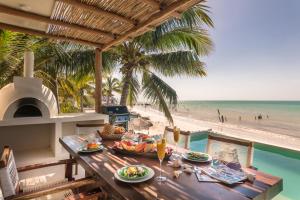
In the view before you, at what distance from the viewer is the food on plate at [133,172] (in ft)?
4.38

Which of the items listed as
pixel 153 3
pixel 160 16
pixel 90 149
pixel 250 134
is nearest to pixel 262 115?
pixel 250 134

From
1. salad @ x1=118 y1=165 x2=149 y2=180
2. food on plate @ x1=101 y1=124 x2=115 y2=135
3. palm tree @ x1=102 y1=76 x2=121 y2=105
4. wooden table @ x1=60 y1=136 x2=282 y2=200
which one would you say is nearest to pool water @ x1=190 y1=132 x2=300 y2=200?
wooden table @ x1=60 y1=136 x2=282 y2=200

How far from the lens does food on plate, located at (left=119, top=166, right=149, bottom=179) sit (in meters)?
1.34

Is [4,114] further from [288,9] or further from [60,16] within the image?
[288,9]

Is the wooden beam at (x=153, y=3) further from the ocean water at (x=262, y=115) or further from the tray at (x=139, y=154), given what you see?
the ocean water at (x=262, y=115)

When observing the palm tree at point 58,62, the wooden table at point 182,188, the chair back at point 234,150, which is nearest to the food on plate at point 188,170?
the wooden table at point 182,188

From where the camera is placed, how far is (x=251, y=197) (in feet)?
3.67

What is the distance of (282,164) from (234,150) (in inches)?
183

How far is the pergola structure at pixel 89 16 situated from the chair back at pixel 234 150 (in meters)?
1.53

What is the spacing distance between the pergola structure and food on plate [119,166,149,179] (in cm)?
163

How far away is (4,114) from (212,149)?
3.29 metres

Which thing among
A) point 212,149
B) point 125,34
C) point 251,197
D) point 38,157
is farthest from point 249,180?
point 38,157

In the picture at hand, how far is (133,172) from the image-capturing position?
4.51ft

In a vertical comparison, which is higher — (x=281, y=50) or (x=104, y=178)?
Result: (x=281, y=50)
